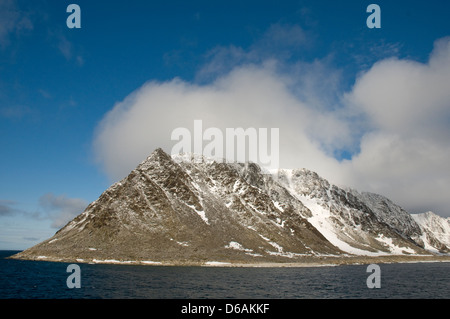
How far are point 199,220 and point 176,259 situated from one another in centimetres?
4216

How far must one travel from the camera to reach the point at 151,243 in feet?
494

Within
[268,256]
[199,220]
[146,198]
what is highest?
[146,198]

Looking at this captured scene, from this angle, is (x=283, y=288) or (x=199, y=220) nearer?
(x=283, y=288)

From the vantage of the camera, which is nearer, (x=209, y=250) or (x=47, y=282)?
(x=47, y=282)
